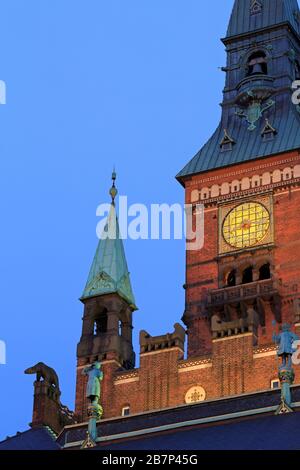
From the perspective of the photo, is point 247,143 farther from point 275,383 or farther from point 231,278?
point 275,383

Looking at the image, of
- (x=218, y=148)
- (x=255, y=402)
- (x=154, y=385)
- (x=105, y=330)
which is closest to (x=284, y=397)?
(x=255, y=402)

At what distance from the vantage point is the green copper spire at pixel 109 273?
87.0 metres

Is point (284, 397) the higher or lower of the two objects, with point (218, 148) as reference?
lower

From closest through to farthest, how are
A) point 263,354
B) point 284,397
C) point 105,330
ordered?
point 284,397
point 263,354
point 105,330

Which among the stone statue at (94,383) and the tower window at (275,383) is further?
the tower window at (275,383)

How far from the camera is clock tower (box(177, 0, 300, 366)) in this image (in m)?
86.2

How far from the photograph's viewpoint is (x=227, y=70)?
319ft

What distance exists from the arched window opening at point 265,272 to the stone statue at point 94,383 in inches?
469

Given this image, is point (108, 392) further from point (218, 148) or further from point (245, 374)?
point (218, 148)


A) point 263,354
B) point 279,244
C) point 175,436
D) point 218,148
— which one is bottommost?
point 175,436

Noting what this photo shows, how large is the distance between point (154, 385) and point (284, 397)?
9.75 metres

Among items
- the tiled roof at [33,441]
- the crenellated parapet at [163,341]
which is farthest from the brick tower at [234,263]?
the tiled roof at [33,441]

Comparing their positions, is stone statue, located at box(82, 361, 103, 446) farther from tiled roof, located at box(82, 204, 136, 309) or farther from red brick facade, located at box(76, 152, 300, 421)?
tiled roof, located at box(82, 204, 136, 309)

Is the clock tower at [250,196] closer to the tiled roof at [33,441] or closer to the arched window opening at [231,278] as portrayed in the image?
the arched window opening at [231,278]
